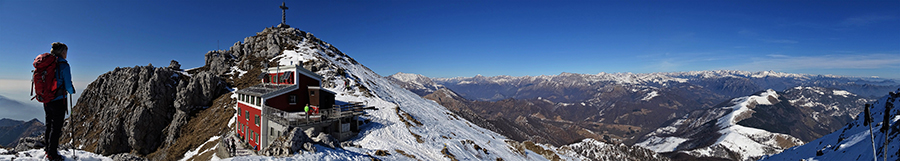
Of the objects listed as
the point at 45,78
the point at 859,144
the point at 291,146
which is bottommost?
the point at 859,144

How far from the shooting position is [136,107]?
158 feet

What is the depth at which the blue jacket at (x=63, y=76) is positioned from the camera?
8578mm

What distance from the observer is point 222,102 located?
49719mm

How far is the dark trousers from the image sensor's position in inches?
344

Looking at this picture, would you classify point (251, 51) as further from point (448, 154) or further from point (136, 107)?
point (448, 154)

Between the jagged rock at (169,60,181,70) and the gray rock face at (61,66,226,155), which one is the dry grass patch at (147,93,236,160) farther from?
the jagged rock at (169,60,181,70)

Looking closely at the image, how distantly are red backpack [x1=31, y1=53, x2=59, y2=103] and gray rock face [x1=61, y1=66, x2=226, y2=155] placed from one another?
45949 mm

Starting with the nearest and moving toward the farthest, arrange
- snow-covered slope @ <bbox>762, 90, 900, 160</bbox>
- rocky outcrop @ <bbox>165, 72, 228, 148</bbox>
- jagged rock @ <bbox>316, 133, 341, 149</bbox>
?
1. jagged rock @ <bbox>316, 133, 341, 149</bbox>
2. snow-covered slope @ <bbox>762, 90, 900, 160</bbox>
3. rocky outcrop @ <bbox>165, 72, 228, 148</bbox>

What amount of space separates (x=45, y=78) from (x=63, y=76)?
313mm

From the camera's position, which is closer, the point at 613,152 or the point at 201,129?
the point at 201,129

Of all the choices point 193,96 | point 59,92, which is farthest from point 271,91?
point 193,96

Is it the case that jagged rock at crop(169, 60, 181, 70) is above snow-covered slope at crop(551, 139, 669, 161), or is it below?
above

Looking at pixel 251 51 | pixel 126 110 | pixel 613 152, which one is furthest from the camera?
pixel 251 51

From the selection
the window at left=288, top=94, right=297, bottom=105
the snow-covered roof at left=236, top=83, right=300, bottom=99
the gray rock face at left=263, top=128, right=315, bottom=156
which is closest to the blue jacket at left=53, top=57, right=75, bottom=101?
the gray rock face at left=263, top=128, right=315, bottom=156
